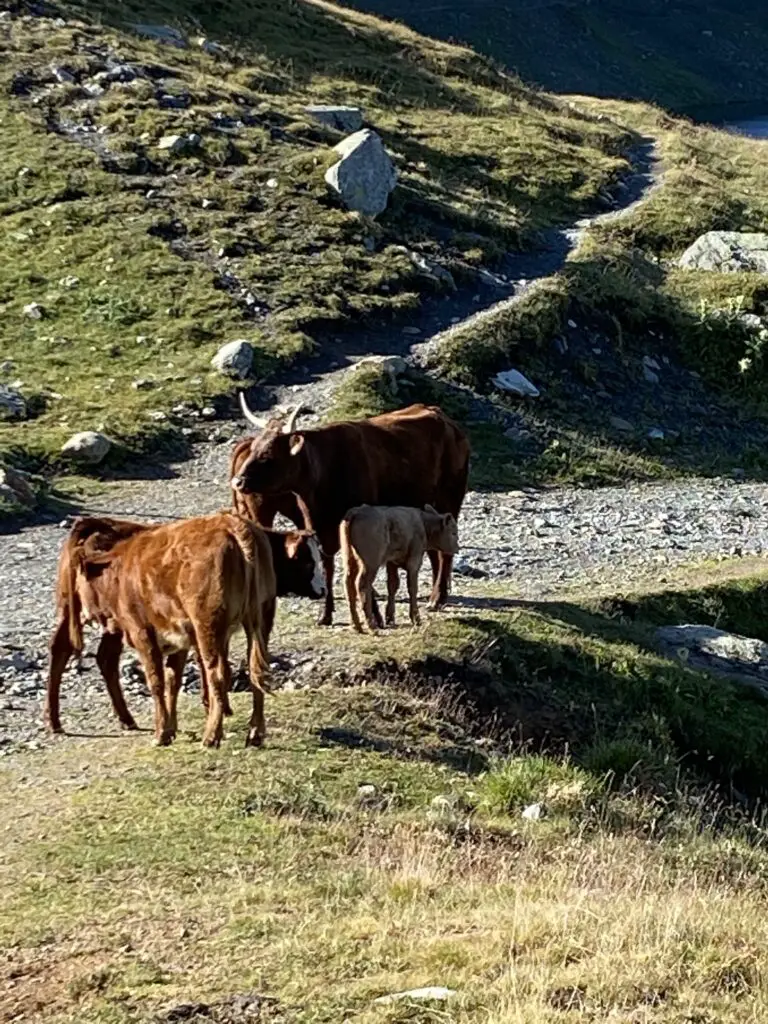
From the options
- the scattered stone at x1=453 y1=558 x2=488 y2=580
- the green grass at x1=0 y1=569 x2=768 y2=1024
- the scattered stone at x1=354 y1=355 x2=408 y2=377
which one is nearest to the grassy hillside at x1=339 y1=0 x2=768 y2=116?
the scattered stone at x1=354 y1=355 x2=408 y2=377

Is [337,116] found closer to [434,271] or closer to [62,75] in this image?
[62,75]

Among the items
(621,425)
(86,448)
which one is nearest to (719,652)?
(86,448)

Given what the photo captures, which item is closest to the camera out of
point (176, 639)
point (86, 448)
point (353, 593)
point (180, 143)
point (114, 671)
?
point (176, 639)

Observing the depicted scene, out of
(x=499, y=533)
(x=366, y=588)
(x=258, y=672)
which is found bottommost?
(x=499, y=533)

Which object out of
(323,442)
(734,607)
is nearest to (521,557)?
(734,607)

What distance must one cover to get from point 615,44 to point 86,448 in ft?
313

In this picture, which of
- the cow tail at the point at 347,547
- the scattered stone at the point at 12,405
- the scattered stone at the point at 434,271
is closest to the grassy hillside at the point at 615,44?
the scattered stone at the point at 434,271

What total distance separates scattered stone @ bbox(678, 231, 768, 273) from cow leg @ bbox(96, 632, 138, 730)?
2773 centimetres

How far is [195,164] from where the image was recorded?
33.8 meters

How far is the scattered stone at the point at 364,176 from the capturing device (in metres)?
33.0

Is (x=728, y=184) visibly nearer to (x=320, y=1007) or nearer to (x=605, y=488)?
(x=605, y=488)

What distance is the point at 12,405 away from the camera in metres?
23.2

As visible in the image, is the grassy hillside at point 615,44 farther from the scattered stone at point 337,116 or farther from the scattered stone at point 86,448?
the scattered stone at point 86,448

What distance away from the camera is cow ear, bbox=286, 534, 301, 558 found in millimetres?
12039
